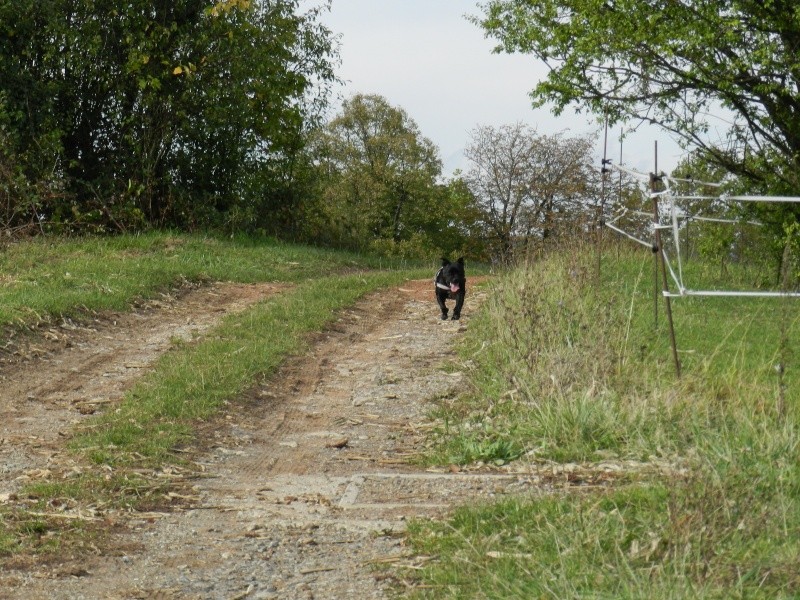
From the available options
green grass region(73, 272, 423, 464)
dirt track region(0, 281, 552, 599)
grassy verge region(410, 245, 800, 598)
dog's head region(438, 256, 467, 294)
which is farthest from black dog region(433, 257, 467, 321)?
green grass region(73, 272, 423, 464)

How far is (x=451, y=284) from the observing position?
13820 mm

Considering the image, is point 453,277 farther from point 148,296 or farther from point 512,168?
point 512,168

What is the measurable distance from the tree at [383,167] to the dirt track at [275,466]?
3225 centimetres

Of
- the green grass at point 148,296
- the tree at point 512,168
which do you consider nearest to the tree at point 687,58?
the green grass at point 148,296

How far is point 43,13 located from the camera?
19.8 metres

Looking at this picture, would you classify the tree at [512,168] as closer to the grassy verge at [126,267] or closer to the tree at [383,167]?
the tree at [383,167]

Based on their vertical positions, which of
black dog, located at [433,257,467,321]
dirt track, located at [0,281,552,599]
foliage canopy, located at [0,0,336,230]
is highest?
foliage canopy, located at [0,0,336,230]

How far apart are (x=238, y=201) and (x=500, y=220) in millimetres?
27720

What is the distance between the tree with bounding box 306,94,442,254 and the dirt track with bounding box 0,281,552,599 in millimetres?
32248

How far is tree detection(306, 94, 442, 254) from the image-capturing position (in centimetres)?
5162

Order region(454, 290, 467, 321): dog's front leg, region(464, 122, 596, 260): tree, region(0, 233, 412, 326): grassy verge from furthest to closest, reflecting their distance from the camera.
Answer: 1. region(464, 122, 596, 260): tree
2. region(454, 290, 467, 321): dog's front leg
3. region(0, 233, 412, 326): grassy verge

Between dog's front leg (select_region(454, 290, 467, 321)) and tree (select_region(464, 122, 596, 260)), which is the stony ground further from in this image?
tree (select_region(464, 122, 596, 260))

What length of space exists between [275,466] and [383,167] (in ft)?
155

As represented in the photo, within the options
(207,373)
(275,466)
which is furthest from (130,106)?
(275,466)
